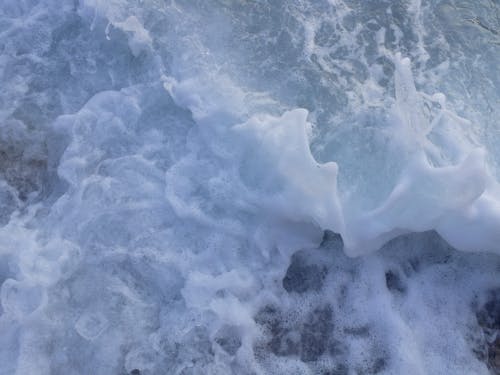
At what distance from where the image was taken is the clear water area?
3.35 metres

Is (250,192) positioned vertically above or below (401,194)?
below

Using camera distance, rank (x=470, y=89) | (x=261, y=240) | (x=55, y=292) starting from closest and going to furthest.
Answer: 1. (x=55, y=292)
2. (x=261, y=240)
3. (x=470, y=89)

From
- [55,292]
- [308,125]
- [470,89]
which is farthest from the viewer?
[470,89]

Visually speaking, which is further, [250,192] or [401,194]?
[250,192]

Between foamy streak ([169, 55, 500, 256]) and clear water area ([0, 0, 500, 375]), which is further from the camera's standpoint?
foamy streak ([169, 55, 500, 256])

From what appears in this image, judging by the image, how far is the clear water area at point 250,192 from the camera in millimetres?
3350

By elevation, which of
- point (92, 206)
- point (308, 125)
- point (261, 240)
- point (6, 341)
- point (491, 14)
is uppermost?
point (491, 14)

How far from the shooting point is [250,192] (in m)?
3.88

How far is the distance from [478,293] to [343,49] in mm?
2532

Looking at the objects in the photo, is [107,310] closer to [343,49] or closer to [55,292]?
[55,292]

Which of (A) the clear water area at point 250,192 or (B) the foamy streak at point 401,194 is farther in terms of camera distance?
(B) the foamy streak at point 401,194

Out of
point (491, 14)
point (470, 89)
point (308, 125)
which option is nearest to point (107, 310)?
point (308, 125)

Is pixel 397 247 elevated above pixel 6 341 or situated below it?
above

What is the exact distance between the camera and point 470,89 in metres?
4.46
